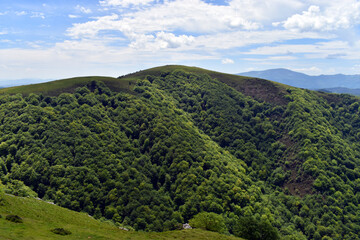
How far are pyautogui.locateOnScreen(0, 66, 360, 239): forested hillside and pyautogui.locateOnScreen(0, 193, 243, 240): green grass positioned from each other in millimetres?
28547

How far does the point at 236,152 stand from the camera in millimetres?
178500

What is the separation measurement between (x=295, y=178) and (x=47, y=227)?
158050 millimetres

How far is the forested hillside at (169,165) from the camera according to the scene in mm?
107688

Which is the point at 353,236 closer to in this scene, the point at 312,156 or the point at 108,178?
the point at 312,156

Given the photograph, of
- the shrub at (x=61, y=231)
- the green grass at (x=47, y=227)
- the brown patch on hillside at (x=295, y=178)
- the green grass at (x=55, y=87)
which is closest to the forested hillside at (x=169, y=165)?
the brown patch on hillside at (x=295, y=178)

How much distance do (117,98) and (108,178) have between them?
80.7m

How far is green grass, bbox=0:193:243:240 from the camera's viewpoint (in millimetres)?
38250

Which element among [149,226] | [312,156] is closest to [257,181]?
[312,156]

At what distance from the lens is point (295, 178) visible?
156m

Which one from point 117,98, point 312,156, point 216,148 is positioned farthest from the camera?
point 117,98

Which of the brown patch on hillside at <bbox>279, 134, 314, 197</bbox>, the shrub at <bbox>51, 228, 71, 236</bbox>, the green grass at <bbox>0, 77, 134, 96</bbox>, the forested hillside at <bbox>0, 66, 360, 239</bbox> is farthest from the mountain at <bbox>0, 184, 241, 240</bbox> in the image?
the green grass at <bbox>0, 77, 134, 96</bbox>

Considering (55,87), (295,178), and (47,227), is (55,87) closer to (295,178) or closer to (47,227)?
(47,227)

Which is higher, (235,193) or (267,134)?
(267,134)

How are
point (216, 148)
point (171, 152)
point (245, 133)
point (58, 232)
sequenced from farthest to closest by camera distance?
1. point (245, 133)
2. point (216, 148)
3. point (171, 152)
4. point (58, 232)
